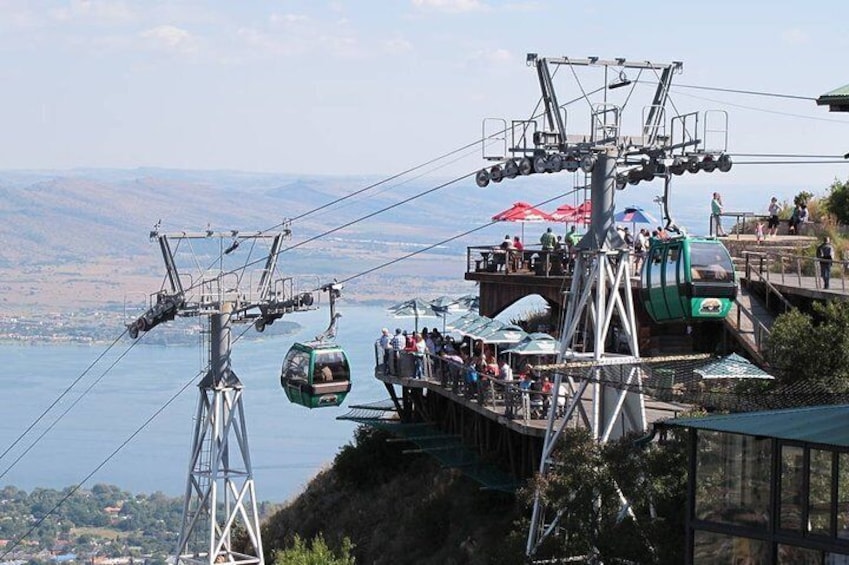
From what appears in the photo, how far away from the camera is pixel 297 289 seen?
47062 millimetres

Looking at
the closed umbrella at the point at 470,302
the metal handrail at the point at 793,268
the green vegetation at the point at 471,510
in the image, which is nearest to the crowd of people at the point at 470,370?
the green vegetation at the point at 471,510

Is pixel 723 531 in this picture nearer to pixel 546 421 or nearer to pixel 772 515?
pixel 772 515

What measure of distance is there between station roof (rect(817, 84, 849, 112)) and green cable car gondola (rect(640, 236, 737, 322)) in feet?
35.4

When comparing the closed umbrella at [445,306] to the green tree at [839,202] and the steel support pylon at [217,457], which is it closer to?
the steel support pylon at [217,457]

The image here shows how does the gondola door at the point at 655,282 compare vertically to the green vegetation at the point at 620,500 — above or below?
above

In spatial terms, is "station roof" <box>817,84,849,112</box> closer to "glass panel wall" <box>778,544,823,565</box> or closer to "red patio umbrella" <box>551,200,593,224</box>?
"glass panel wall" <box>778,544,823,565</box>

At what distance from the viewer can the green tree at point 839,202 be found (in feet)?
195

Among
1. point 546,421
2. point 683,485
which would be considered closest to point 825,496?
point 683,485

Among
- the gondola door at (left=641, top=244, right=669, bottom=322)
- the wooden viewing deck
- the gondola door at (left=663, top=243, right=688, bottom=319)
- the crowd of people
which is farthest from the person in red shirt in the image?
the gondola door at (left=663, top=243, right=688, bottom=319)

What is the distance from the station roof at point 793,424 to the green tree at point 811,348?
839cm

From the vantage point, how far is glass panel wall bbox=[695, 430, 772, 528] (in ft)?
75.2

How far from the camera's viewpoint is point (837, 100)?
2523 cm

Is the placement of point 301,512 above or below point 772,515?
below

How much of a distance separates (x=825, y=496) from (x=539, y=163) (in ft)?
46.2
